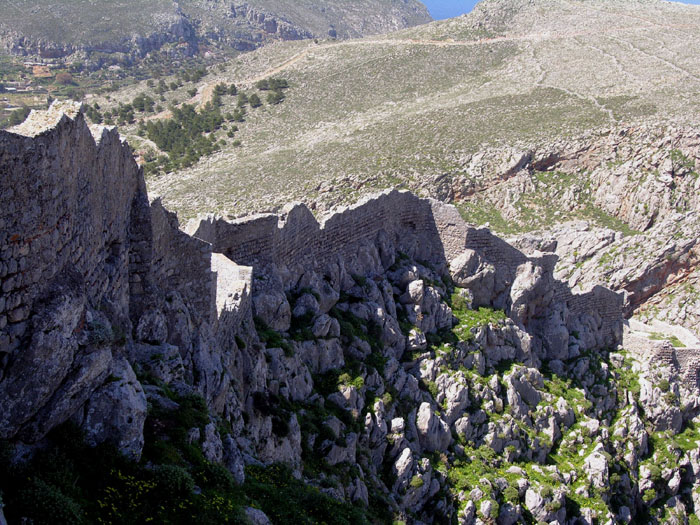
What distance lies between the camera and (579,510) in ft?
65.5

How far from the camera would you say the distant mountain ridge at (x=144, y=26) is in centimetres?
10756

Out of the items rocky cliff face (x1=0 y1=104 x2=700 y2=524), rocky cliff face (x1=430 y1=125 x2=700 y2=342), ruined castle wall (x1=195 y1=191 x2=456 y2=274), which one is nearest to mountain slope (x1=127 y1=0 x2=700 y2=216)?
rocky cliff face (x1=430 y1=125 x2=700 y2=342)

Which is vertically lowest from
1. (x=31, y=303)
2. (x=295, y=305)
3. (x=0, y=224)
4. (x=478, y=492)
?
(x=478, y=492)

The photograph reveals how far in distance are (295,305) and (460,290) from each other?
7762 mm

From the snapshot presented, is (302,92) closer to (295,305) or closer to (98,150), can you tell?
(295,305)

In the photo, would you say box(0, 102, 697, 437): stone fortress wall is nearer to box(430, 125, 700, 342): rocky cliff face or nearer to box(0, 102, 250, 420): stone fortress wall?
box(0, 102, 250, 420): stone fortress wall

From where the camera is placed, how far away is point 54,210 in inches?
293

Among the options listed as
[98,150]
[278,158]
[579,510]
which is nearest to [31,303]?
[98,150]

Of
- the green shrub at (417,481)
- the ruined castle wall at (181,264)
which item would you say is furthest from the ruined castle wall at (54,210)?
the green shrub at (417,481)

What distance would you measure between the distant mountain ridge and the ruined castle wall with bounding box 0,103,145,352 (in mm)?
107464

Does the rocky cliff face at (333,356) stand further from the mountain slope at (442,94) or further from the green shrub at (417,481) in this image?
the mountain slope at (442,94)

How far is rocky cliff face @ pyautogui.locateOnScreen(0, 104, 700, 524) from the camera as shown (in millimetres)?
7309

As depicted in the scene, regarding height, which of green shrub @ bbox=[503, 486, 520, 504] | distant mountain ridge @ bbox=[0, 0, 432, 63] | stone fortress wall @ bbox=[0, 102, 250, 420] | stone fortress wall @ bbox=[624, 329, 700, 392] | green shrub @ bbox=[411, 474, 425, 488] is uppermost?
distant mountain ridge @ bbox=[0, 0, 432, 63]

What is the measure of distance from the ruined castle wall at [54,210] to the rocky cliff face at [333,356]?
3cm
